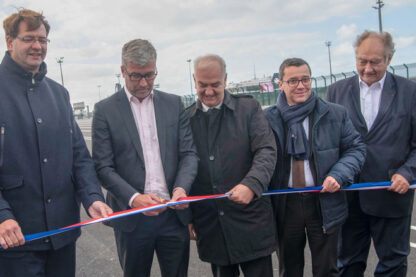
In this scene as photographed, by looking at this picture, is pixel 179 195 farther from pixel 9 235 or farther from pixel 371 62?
pixel 371 62

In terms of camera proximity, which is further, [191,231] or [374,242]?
[374,242]

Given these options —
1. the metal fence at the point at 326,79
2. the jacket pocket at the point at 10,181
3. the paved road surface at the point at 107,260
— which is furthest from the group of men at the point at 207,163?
the metal fence at the point at 326,79

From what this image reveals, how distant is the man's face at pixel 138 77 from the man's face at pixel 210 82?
340mm

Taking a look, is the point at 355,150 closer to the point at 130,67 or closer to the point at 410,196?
the point at 410,196

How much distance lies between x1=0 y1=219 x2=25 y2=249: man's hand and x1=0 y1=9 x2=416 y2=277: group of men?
0.4 inches

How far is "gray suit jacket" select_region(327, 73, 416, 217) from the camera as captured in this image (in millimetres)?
3035

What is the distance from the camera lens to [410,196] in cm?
314

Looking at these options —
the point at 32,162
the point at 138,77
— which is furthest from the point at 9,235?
the point at 138,77

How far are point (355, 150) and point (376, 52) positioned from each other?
33.6 inches

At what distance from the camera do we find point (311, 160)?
2.96 meters

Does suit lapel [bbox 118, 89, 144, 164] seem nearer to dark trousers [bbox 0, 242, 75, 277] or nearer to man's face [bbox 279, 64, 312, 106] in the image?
dark trousers [bbox 0, 242, 75, 277]

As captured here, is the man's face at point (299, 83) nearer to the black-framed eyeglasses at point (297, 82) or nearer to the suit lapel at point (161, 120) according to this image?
the black-framed eyeglasses at point (297, 82)

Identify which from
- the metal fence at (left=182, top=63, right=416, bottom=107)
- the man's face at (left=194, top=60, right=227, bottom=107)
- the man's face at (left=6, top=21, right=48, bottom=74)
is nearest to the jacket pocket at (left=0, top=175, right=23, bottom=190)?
the man's face at (left=6, top=21, right=48, bottom=74)

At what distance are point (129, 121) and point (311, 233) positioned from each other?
1.70 metres
